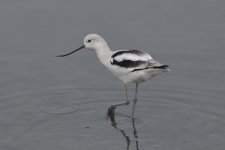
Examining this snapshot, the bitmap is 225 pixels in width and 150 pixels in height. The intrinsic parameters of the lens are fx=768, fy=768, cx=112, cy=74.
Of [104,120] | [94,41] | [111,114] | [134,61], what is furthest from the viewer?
[94,41]

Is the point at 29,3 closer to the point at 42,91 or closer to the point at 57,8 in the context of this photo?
the point at 57,8

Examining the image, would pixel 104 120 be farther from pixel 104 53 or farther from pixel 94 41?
pixel 94 41

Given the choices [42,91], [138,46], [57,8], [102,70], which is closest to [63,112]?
[42,91]

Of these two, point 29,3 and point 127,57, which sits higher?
point 29,3

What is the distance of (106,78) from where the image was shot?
11.8 meters

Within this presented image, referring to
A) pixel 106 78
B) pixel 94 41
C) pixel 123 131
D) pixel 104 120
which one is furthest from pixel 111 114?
pixel 106 78

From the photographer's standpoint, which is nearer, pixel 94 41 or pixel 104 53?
pixel 104 53

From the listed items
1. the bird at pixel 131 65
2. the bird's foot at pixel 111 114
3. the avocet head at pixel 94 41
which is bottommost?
the bird's foot at pixel 111 114

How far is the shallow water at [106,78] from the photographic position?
32.3 feet

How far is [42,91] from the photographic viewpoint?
1140 centimetres

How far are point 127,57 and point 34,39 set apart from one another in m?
3.12

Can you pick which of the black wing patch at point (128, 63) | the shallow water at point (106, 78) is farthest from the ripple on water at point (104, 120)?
→ the black wing patch at point (128, 63)

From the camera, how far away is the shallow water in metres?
9.86

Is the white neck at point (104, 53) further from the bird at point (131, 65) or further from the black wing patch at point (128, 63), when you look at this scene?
the black wing patch at point (128, 63)
